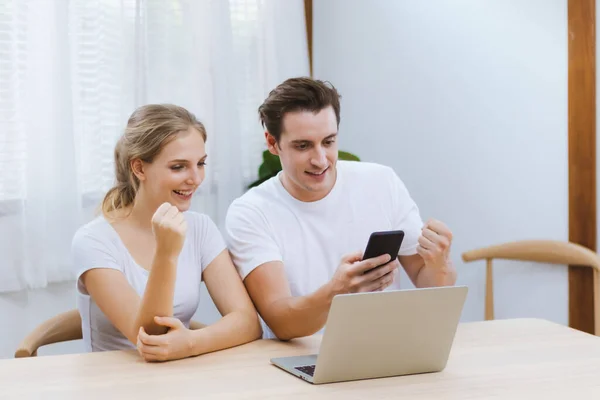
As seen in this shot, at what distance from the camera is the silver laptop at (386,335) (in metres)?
1.41

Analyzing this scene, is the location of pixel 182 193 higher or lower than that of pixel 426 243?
higher

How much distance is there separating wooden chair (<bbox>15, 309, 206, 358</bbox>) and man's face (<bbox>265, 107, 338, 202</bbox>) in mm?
513

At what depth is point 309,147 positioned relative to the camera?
2115mm

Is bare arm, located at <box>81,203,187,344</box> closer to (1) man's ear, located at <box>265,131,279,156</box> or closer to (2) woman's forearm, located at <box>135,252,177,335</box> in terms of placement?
(2) woman's forearm, located at <box>135,252,177,335</box>

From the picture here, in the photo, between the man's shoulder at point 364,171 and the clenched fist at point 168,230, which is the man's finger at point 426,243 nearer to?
the man's shoulder at point 364,171

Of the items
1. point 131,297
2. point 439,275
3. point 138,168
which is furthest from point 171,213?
point 439,275

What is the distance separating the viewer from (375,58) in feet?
11.1

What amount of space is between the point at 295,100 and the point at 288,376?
862 mm

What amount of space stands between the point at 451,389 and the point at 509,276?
143 cm

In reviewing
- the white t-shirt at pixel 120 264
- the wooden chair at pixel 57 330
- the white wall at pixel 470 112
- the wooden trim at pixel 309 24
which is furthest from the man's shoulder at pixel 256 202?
the wooden trim at pixel 309 24

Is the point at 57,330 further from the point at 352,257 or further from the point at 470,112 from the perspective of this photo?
the point at 470,112

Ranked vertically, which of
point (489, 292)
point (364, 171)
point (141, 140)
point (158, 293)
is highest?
point (141, 140)

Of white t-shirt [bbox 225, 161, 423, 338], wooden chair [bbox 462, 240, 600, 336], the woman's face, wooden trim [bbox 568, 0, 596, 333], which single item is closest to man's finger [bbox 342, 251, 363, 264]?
white t-shirt [bbox 225, 161, 423, 338]

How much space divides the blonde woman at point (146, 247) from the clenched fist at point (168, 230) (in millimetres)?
169
